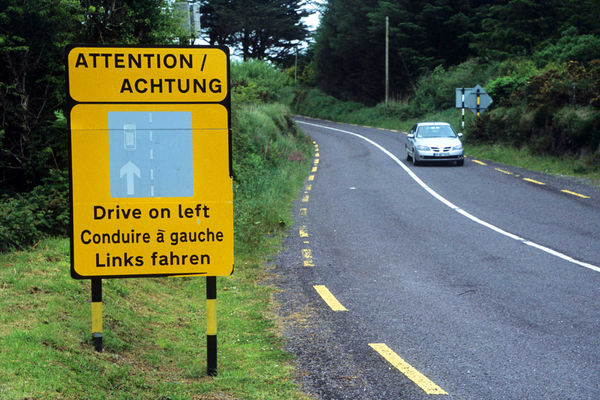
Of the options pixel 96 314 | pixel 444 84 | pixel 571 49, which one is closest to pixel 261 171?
pixel 96 314

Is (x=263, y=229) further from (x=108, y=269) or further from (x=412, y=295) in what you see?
(x=108, y=269)

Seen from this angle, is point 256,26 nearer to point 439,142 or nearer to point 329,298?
point 439,142

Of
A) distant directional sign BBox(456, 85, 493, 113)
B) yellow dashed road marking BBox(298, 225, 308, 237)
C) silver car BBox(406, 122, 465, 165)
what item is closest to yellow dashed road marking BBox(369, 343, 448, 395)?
yellow dashed road marking BBox(298, 225, 308, 237)

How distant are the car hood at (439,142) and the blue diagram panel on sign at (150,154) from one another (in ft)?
65.8

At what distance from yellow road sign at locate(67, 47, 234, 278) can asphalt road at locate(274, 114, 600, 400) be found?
4.69 ft

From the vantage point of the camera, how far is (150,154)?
509 centimetres

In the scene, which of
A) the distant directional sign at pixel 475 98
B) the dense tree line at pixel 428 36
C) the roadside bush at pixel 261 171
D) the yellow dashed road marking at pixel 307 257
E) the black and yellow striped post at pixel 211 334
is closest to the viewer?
the black and yellow striped post at pixel 211 334

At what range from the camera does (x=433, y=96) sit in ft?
158

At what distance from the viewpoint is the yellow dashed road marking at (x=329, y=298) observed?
727 centimetres

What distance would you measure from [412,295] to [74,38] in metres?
6.75

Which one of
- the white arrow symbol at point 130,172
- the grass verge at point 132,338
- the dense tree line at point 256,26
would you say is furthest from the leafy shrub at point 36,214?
the dense tree line at point 256,26

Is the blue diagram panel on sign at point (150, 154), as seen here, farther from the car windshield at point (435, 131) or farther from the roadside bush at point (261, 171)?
the car windshield at point (435, 131)

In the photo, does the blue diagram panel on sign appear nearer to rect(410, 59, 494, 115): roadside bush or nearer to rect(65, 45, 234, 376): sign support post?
rect(65, 45, 234, 376): sign support post

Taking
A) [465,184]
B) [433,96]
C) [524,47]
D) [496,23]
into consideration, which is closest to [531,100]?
[465,184]
